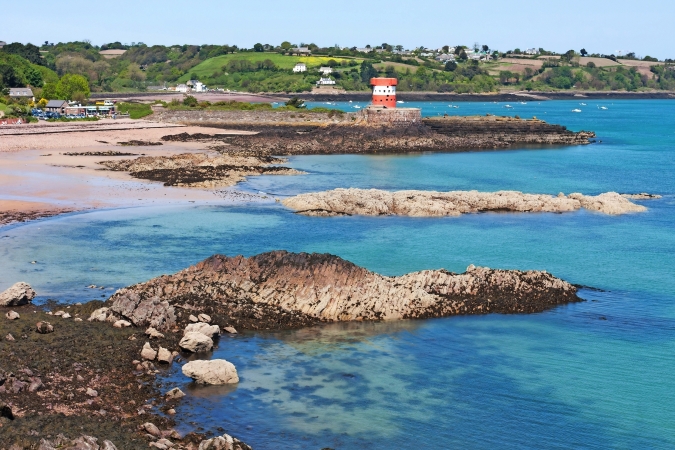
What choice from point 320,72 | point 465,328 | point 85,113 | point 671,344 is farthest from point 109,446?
point 320,72

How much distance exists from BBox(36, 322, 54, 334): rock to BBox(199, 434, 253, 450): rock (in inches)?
245

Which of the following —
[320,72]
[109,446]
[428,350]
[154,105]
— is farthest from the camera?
[320,72]

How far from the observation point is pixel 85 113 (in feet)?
289

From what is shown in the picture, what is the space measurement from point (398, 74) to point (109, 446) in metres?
176

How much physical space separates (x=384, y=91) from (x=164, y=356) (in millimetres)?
63334

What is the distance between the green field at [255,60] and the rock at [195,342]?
166 meters

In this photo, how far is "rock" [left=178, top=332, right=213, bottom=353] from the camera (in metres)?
17.4

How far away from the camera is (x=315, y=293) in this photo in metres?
20.9

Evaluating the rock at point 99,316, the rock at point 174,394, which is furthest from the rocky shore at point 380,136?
the rock at point 174,394

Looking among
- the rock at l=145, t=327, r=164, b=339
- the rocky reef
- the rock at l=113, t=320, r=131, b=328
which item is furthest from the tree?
the rock at l=145, t=327, r=164, b=339

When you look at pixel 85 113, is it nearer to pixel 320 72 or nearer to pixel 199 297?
pixel 199 297

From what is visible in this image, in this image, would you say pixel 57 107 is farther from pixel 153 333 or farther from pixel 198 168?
pixel 153 333

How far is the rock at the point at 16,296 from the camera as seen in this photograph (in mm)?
19781

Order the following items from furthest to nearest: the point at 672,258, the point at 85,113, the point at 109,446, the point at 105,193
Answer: the point at 85,113 < the point at 105,193 < the point at 672,258 < the point at 109,446
